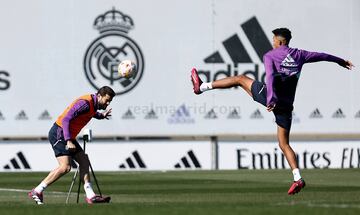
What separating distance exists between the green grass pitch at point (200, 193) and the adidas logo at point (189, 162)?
192 centimetres

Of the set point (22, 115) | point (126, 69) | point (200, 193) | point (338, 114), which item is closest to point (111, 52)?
point (22, 115)

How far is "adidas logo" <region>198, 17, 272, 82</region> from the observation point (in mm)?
33375

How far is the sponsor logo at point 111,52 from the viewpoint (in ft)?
109

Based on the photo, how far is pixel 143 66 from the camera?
33344 mm

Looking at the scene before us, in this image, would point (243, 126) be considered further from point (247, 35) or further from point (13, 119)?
point (13, 119)

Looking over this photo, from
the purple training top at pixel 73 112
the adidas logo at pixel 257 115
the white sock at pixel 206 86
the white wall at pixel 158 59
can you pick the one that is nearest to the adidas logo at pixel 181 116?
the white wall at pixel 158 59

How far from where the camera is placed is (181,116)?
1303 inches

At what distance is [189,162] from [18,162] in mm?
4742

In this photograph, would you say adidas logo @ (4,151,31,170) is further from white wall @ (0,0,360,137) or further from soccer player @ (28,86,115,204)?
soccer player @ (28,86,115,204)

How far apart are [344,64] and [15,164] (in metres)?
16.3

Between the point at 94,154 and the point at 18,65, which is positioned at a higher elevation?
the point at 18,65

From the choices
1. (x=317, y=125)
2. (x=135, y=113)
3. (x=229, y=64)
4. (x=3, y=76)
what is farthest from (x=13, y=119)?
(x=317, y=125)

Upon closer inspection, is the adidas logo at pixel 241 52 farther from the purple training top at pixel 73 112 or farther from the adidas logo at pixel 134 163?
the purple training top at pixel 73 112

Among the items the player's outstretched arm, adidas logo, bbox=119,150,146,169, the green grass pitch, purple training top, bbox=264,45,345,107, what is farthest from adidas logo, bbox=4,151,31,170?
the player's outstretched arm
